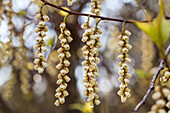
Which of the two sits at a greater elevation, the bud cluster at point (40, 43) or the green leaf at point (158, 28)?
the green leaf at point (158, 28)

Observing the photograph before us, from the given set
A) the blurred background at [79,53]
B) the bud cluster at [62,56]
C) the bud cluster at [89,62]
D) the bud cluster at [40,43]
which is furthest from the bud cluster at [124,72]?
the blurred background at [79,53]

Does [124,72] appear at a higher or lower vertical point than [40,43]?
lower

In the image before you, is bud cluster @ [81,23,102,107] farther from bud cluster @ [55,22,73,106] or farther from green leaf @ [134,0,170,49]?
green leaf @ [134,0,170,49]

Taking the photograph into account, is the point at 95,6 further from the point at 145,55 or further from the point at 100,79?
the point at 100,79

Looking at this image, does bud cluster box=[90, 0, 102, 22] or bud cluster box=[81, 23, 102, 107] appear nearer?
bud cluster box=[81, 23, 102, 107]

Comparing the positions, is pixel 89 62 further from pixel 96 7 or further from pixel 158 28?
pixel 158 28

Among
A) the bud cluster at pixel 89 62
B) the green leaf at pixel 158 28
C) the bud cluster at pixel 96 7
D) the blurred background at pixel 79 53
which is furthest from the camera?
the blurred background at pixel 79 53

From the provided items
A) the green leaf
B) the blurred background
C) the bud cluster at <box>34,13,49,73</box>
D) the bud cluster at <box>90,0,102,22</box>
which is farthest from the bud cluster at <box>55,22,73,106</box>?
the blurred background

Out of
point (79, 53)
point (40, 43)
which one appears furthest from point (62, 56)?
point (79, 53)

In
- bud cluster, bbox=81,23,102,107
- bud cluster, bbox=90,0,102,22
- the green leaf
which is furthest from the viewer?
bud cluster, bbox=90,0,102,22

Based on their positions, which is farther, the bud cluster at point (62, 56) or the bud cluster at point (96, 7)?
the bud cluster at point (96, 7)

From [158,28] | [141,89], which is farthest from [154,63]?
[158,28]

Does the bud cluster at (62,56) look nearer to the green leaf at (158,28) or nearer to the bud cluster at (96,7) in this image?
the bud cluster at (96,7)

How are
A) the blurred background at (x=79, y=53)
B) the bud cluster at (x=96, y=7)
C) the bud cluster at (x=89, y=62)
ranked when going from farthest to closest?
the blurred background at (x=79, y=53) < the bud cluster at (x=96, y=7) < the bud cluster at (x=89, y=62)
